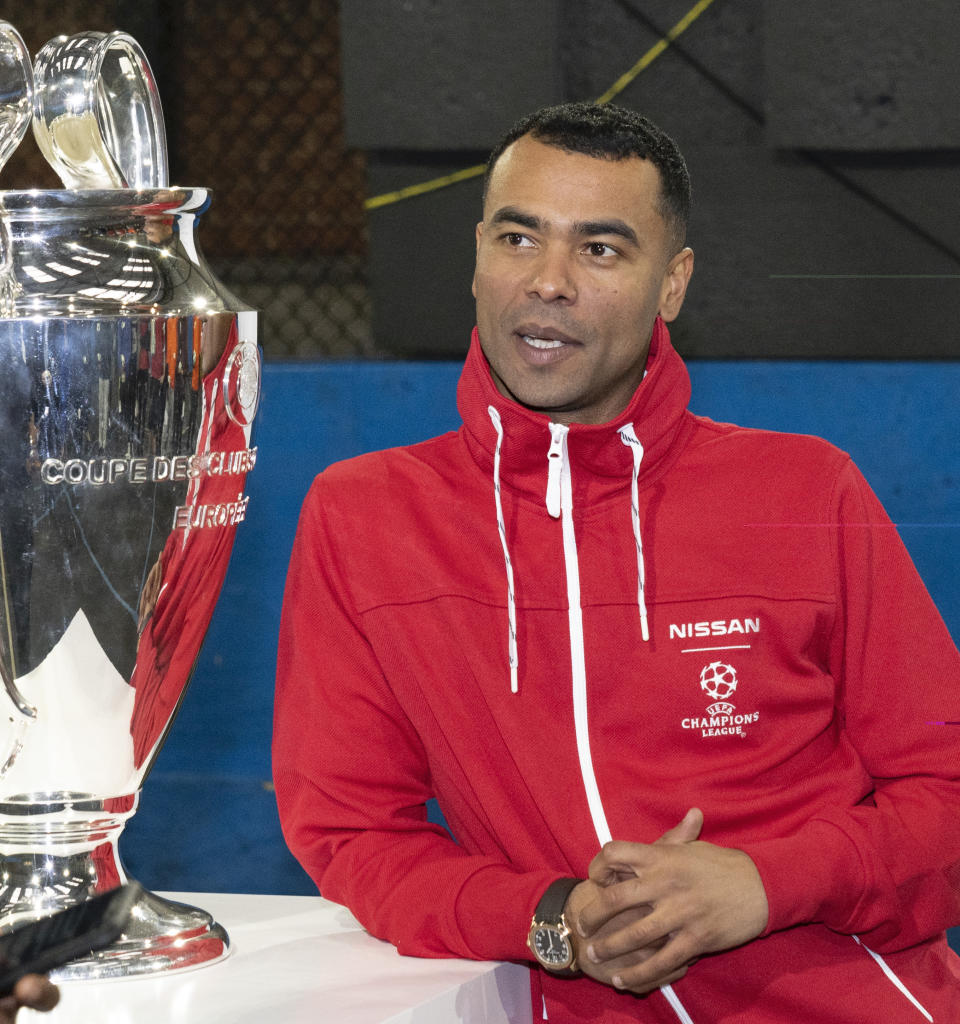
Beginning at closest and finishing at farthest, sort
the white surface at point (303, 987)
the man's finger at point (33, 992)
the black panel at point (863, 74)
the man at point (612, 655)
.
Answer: the man's finger at point (33, 992) → the white surface at point (303, 987) → the man at point (612, 655) → the black panel at point (863, 74)

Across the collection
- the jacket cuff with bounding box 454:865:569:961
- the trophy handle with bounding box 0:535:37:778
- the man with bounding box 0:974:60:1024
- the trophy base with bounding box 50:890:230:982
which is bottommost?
the jacket cuff with bounding box 454:865:569:961

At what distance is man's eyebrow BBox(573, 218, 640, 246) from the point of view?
118 centimetres

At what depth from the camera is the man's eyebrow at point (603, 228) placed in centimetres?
118

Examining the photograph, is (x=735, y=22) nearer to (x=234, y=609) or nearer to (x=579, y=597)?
(x=579, y=597)

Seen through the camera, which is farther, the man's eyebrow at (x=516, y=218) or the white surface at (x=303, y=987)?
the man's eyebrow at (x=516, y=218)

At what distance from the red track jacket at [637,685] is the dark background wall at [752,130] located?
182 mm

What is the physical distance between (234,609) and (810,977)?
86cm

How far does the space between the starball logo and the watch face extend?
0.65 ft

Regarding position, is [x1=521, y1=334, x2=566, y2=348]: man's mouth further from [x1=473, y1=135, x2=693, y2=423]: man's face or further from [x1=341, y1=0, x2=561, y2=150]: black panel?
[x1=341, y1=0, x2=561, y2=150]: black panel

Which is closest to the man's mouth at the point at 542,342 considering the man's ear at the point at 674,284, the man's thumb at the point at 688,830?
the man's ear at the point at 674,284

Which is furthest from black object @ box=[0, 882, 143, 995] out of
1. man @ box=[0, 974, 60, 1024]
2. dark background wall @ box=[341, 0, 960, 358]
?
dark background wall @ box=[341, 0, 960, 358]

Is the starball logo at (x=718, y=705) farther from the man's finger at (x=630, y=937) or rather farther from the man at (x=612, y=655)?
the man's finger at (x=630, y=937)

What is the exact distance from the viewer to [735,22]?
130 centimetres

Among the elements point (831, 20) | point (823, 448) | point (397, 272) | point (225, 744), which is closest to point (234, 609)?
point (225, 744)
